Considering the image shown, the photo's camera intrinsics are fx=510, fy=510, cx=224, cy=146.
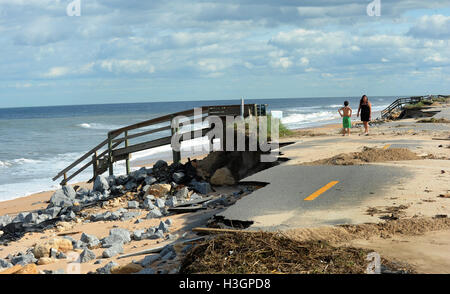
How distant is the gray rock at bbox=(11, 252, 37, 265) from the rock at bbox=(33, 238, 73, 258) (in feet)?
0.39

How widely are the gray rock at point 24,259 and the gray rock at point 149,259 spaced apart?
2.69 meters

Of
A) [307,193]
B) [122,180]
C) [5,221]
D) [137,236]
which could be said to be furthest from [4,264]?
[122,180]

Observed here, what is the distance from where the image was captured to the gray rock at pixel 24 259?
28.0 ft

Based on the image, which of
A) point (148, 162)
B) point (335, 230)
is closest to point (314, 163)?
point (335, 230)

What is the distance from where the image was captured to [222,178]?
13570 millimetres

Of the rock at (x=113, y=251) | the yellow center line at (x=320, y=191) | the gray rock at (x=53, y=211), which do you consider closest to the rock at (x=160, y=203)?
the gray rock at (x=53, y=211)

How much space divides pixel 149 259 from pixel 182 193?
6.18m

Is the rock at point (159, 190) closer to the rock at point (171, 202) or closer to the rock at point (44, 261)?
the rock at point (171, 202)

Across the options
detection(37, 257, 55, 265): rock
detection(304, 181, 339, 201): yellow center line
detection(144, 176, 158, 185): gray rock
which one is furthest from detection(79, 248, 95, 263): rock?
detection(144, 176, 158, 185): gray rock

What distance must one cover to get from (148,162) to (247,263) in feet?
71.7

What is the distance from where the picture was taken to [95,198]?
14828mm

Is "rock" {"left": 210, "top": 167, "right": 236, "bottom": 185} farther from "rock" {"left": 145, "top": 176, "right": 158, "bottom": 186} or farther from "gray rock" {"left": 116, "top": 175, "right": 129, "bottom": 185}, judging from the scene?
"gray rock" {"left": 116, "top": 175, "right": 129, "bottom": 185}

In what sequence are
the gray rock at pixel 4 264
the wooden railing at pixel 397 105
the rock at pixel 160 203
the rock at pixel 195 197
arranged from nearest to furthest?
the gray rock at pixel 4 264 → the rock at pixel 160 203 → the rock at pixel 195 197 → the wooden railing at pixel 397 105

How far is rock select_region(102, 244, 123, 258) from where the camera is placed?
314 inches
